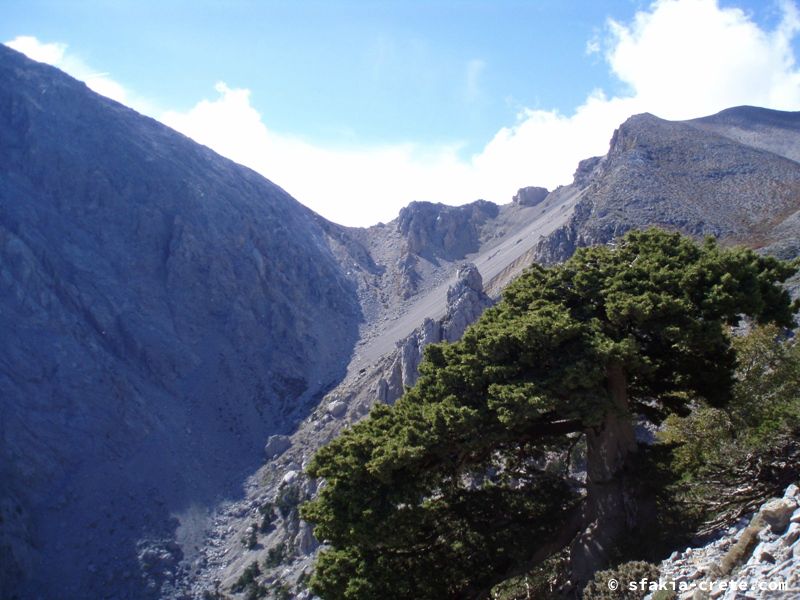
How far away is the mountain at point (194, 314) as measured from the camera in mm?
38750

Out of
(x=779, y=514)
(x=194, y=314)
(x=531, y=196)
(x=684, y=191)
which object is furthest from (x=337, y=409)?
(x=531, y=196)

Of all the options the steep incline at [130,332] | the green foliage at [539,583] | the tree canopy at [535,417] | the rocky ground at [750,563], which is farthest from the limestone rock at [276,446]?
the rocky ground at [750,563]

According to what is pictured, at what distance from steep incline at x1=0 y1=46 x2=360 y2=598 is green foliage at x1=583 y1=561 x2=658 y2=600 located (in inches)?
1286

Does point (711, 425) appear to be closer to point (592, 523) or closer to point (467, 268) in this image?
point (592, 523)

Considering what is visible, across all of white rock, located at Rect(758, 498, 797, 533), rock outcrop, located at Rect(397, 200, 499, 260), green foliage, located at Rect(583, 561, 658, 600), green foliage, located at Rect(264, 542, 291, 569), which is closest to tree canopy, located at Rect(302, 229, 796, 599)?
green foliage, located at Rect(583, 561, 658, 600)

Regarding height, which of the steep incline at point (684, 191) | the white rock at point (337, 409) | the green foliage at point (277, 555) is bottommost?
the green foliage at point (277, 555)

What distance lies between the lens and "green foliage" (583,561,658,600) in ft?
27.2

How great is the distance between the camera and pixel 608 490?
11758mm

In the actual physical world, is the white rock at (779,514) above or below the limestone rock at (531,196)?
below

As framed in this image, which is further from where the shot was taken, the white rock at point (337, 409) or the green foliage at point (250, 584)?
the white rock at point (337, 409)

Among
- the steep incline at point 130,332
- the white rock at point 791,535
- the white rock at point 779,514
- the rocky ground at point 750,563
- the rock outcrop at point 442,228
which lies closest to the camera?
the rocky ground at point 750,563

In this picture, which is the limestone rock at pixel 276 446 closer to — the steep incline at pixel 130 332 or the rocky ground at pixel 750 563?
the steep incline at pixel 130 332

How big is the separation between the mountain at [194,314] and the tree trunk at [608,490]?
18631 millimetres

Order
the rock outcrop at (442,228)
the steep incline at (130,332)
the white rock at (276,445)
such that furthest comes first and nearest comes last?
1. the rock outcrop at (442,228)
2. the white rock at (276,445)
3. the steep incline at (130,332)
